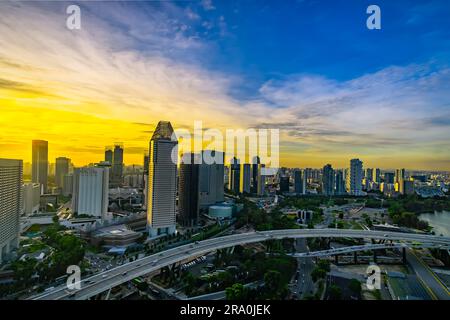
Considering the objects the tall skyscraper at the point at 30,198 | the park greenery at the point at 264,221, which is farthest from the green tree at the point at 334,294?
the tall skyscraper at the point at 30,198

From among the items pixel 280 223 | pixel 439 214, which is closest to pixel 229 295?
pixel 280 223

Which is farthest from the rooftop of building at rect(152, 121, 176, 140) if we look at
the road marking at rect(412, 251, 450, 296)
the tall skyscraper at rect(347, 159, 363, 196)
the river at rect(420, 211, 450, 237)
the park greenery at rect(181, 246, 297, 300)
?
the tall skyscraper at rect(347, 159, 363, 196)

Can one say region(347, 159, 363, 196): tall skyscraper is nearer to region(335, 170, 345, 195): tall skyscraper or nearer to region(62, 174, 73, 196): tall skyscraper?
region(335, 170, 345, 195): tall skyscraper

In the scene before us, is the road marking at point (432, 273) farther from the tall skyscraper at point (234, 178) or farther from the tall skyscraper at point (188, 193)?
the tall skyscraper at point (234, 178)

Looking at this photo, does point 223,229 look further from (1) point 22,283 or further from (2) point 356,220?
(1) point 22,283

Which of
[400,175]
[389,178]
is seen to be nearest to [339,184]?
[400,175]
